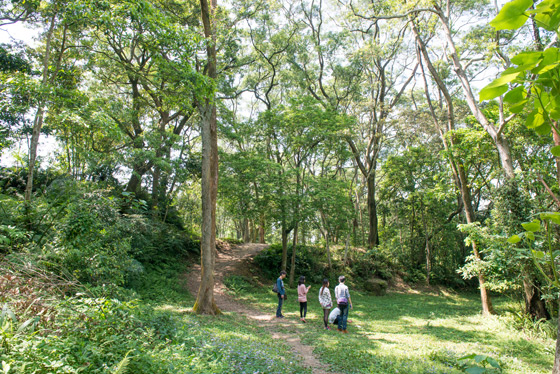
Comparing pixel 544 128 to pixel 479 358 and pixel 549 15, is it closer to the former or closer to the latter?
pixel 549 15

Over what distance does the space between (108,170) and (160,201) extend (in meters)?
3.34

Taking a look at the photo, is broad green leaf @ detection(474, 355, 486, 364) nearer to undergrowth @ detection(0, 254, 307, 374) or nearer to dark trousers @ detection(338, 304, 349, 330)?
undergrowth @ detection(0, 254, 307, 374)

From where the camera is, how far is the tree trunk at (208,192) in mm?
9172

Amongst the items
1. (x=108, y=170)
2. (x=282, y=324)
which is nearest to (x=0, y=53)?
(x=108, y=170)

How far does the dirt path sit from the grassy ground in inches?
11.0

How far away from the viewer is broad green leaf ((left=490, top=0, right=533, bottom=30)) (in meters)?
0.72

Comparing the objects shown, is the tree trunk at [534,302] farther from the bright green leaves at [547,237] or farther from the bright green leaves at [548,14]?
the bright green leaves at [548,14]

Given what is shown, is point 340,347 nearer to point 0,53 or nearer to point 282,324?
point 282,324

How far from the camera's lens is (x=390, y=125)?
18609 mm

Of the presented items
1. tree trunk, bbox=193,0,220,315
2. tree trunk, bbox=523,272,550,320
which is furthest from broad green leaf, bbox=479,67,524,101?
tree trunk, bbox=523,272,550,320

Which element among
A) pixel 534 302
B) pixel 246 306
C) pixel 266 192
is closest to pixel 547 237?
pixel 534 302

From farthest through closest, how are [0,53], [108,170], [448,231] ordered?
1. [448,231]
2. [108,170]
3. [0,53]

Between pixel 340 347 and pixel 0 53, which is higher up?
pixel 0 53

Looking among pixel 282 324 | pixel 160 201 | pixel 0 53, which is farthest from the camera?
pixel 160 201
